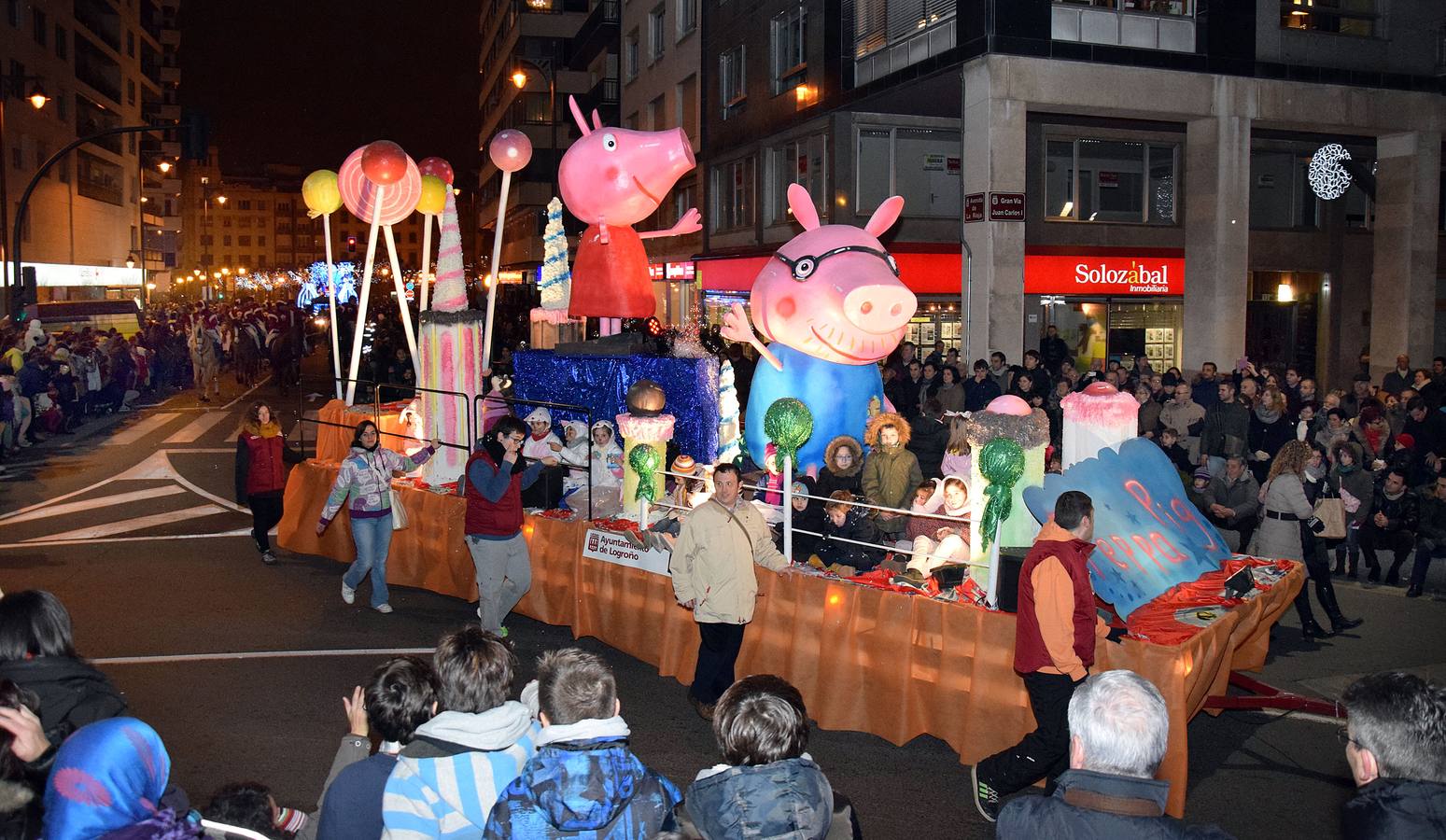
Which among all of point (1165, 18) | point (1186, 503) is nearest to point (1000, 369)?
point (1165, 18)

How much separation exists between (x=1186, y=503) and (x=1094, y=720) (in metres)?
5.47

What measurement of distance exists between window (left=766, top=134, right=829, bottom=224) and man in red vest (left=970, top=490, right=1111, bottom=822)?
1784cm

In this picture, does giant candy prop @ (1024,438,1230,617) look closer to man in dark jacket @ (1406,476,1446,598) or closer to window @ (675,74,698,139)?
man in dark jacket @ (1406,476,1446,598)

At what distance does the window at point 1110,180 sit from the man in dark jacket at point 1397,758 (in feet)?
73.5

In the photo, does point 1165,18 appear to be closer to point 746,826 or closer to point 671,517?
point 671,517

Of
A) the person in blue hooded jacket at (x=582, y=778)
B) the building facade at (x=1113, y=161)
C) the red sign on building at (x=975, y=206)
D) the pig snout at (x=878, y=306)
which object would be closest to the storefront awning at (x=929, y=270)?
the building facade at (x=1113, y=161)

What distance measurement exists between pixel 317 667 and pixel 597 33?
3857 cm

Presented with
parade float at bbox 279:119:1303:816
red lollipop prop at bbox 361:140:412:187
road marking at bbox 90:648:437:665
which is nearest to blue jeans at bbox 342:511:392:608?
parade float at bbox 279:119:1303:816

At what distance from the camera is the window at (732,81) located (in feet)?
95.8

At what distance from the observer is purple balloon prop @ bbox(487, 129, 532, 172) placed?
14320 millimetres

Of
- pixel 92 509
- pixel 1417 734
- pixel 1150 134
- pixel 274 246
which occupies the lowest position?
pixel 92 509

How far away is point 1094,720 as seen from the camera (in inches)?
132

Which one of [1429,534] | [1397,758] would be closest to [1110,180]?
[1429,534]

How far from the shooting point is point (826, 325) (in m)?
10.9
